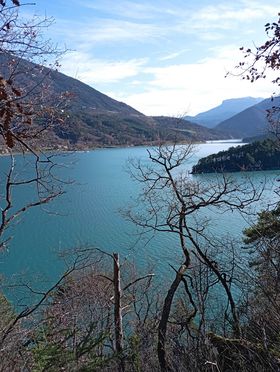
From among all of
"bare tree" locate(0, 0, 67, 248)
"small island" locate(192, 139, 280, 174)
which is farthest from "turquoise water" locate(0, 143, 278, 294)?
"small island" locate(192, 139, 280, 174)

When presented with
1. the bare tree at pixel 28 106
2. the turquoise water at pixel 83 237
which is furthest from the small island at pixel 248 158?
the bare tree at pixel 28 106

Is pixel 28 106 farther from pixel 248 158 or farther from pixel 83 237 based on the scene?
pixel 248 158

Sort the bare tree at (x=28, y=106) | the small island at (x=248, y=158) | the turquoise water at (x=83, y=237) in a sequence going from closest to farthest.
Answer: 1. the bare tree at (x=28, y=106)
2. the turquoise water at (x=83, y=237)
3. the small island at (x=248, y=158)

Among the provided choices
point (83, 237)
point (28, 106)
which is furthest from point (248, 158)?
point (28, 106)

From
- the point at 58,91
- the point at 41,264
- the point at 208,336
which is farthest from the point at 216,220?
the point at 58,91

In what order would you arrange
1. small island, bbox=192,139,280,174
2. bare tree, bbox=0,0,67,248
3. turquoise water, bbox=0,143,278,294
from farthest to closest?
small island, bbox=192,139,280,174 → turquoise water, bbox=0,143,278,294 → bare tree, bbox=0,0,67,248

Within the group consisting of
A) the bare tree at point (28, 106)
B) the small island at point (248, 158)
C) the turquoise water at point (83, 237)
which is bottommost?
the turquoise water at point (83, 237)

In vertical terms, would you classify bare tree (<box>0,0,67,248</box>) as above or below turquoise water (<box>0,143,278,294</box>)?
above

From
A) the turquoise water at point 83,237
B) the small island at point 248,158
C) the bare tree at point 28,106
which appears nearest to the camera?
the bare tree at point 28,106

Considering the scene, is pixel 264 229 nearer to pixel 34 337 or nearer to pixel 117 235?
pixel 34 337

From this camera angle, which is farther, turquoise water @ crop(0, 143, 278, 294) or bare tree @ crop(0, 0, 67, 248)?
turquoise water @ crop(0, 143, 278, 294)

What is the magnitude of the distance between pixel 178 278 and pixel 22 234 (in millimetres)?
21178

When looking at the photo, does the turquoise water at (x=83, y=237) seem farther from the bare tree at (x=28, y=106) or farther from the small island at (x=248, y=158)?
the small island at (x=248, y=158)

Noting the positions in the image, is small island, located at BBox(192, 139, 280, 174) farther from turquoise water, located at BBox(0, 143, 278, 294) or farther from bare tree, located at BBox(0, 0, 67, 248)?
bare tree, located at BBox(0, 0, 67, 248)
